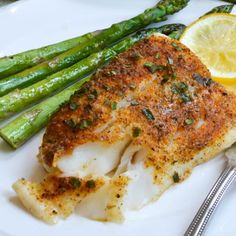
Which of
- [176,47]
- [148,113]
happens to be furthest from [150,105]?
[176,47]

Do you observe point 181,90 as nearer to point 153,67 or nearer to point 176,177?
point 153,67

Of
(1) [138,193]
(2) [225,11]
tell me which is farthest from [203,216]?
(2) [225,11]

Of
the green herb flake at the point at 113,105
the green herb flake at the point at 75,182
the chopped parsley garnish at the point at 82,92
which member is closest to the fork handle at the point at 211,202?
the green herb flake at the point at 75,182

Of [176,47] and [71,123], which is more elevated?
[176,47]

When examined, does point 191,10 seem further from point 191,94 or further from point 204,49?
point 191,94

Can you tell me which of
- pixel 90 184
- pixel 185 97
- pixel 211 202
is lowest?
pixel 211 202
